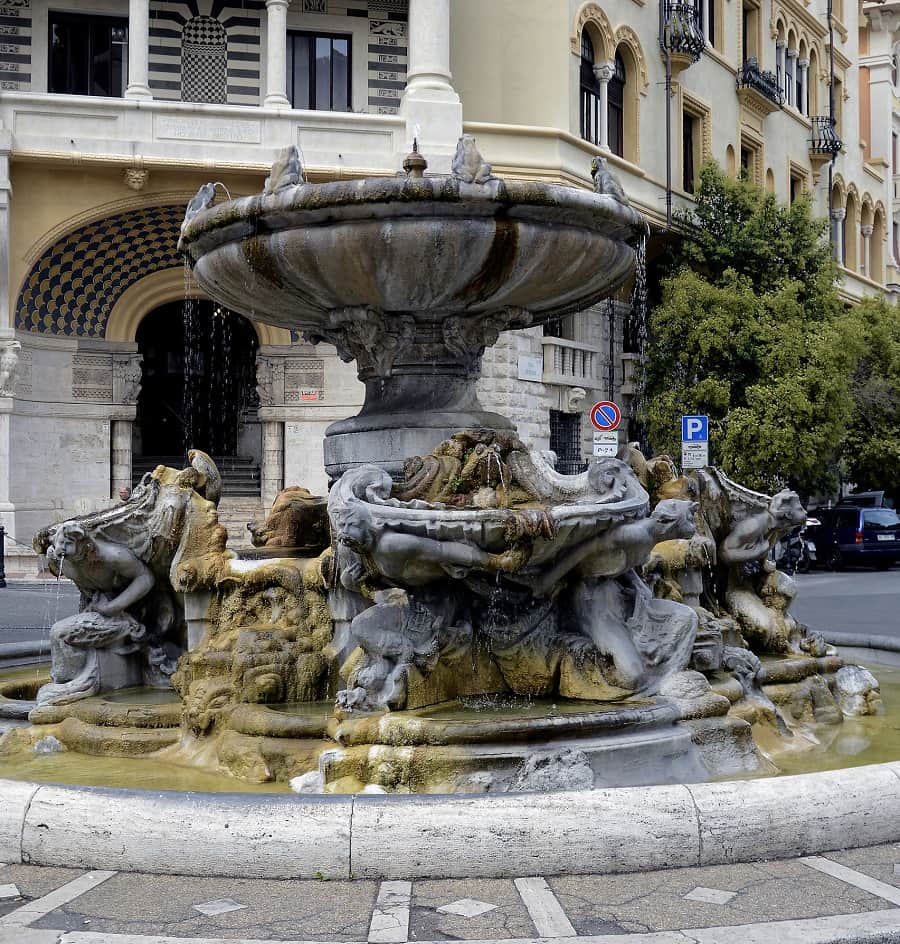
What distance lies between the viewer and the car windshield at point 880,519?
86.4 feet

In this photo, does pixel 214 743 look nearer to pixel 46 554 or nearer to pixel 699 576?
pixel 46 554

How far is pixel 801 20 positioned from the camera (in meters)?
35.2

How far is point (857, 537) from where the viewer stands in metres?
26.2

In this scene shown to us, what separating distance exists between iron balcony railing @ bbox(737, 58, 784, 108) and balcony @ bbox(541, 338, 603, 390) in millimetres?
10052

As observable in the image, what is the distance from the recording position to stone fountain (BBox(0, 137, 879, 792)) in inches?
213

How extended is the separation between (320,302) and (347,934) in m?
4.28

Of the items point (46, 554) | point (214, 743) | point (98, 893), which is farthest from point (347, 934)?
point (46, 554)

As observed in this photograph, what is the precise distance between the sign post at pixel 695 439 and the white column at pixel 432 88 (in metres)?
7.00

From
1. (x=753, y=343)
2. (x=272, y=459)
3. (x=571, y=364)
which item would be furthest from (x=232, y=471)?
(x=753, y=343)

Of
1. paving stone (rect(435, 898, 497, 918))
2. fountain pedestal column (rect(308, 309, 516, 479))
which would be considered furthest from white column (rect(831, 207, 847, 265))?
paving stone (rect(435, 898, 497, 918))

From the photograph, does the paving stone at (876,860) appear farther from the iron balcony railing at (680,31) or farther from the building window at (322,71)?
the iron balcony railing at (680,31)

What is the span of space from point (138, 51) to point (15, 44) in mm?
3151

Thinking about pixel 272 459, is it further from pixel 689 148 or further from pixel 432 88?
pixel 689 148

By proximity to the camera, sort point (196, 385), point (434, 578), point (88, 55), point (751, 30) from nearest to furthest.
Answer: point (434, 578)
point (88, 55)
point (196, 385)
point (751, 30)
